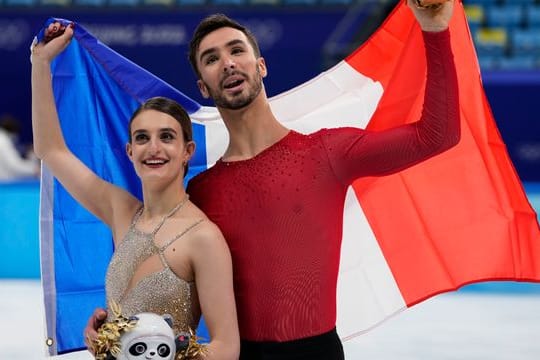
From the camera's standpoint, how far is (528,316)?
19.1ft

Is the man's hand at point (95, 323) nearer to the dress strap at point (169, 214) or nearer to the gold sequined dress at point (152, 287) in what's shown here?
the gold sequined dress at point (152, 287)

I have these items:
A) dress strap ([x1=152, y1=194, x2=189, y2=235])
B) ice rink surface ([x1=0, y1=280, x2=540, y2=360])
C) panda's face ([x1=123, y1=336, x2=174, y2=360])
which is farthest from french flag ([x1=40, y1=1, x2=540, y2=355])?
ice rink surface ([x1=0, y1=280, x2=540, y2=360])

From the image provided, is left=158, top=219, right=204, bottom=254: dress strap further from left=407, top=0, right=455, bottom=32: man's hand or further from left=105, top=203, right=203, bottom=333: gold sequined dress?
left=407, top=0, right=455, bottom=32: man's hand

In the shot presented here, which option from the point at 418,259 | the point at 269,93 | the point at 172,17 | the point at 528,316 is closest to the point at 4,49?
the point at 172,17

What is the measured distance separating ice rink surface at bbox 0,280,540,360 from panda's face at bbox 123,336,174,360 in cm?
261

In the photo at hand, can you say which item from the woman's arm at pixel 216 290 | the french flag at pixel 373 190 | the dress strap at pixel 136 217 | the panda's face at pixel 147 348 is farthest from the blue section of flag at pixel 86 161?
the panda's face at pixel 147 348

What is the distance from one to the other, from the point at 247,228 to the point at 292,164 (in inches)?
7.6

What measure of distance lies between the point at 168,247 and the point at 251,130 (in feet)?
1.23

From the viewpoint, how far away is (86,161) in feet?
10.4

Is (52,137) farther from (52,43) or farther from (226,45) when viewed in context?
(226,45)

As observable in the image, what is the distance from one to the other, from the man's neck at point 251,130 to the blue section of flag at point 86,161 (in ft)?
1.71

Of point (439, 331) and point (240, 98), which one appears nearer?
point (240, 98)

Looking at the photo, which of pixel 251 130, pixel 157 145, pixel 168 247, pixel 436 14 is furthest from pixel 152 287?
pixel 436 14

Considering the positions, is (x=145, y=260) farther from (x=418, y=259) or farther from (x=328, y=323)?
(x=418, y=259)
